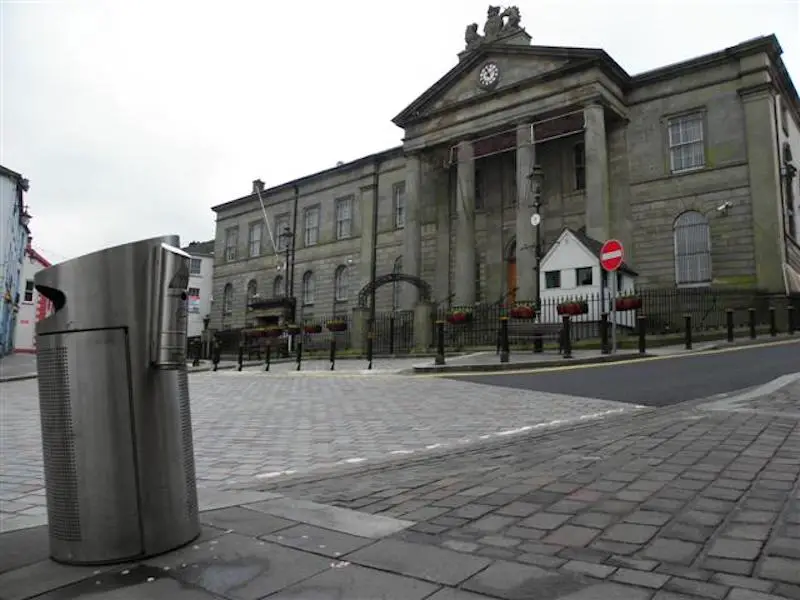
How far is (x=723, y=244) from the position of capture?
1021 inches

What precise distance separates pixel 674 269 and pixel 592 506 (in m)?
26.5

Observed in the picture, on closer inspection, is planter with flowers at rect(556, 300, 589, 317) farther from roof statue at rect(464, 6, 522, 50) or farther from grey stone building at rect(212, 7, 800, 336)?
roof statue at rect(464, 6, 522, 50)

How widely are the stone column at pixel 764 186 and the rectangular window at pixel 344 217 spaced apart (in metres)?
25.4

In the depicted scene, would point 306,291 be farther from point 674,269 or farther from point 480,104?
point 674,269

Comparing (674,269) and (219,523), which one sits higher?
(674,269)

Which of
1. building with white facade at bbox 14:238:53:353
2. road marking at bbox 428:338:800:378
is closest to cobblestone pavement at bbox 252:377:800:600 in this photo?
road marking at bbox 428:338:800:378

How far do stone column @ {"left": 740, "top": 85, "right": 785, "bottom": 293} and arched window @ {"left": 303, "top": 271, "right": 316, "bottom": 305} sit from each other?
29303 mm

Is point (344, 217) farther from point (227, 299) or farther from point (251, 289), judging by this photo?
point (227, 299)

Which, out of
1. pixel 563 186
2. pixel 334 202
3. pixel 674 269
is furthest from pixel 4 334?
pixel 674 269

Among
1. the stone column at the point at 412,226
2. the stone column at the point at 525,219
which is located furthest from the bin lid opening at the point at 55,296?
the stone column at the point at 412,226

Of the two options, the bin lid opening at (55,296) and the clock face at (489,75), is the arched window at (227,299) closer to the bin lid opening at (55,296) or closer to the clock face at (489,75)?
the clock face at (489,75)

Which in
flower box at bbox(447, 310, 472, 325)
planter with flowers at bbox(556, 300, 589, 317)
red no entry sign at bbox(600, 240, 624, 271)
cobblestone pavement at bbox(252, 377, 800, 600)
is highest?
red no entry sign at bbox(600, 240, 624, 271)

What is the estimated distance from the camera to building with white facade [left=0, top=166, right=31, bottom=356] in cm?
3309

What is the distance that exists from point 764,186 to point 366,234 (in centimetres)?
2350
